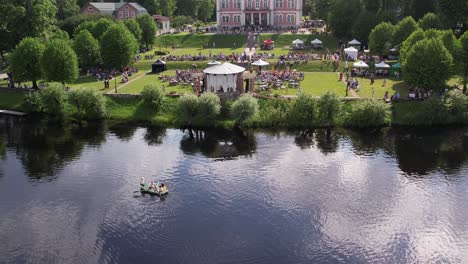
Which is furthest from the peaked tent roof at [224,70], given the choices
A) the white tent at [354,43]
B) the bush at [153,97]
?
the white tent at [354,43]

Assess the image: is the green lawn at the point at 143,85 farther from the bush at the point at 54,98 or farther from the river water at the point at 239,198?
the river water at the point at 239,198

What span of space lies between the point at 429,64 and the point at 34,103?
165 ft

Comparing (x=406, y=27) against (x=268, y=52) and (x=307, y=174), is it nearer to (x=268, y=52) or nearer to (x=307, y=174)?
(x=268, y=52)

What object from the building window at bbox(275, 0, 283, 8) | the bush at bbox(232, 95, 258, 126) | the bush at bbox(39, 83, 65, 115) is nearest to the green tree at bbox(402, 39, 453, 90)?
the bush at bbox(232, 95, 258, 126)

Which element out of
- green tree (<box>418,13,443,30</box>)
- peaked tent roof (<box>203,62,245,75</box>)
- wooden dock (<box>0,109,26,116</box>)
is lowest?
wooden dock (<box>0,109,26,116</box>)

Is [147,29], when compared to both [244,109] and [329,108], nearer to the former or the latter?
[244,109]

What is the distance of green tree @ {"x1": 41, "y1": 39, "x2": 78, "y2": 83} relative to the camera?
71.6 metres

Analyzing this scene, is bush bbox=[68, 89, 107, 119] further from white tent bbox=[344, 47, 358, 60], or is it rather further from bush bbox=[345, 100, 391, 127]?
white tent bbox=[344, 47, 358, 60]

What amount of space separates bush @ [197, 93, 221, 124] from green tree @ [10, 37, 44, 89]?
90.7 feet

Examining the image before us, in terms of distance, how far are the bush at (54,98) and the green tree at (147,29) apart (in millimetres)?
41994

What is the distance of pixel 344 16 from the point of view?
4144 inches

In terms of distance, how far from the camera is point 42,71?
72688 millimetres

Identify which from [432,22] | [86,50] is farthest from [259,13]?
[86,50]

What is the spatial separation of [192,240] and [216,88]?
114 feet
